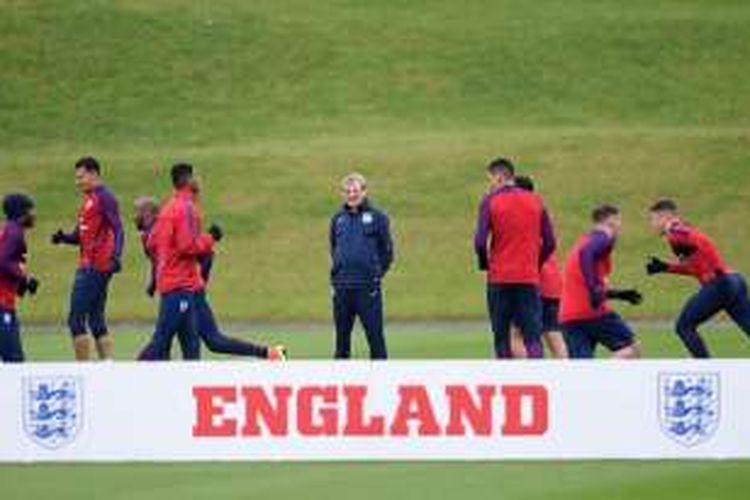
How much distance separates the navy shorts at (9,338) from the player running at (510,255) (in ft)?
13.2

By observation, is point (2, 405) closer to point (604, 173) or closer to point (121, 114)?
point (604, 173)

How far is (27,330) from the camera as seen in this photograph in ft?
111

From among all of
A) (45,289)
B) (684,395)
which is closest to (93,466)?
(684,395)

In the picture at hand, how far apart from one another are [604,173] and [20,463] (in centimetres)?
2776

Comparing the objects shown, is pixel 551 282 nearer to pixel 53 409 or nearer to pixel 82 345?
pixel 82 345

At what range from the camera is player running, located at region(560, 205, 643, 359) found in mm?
19594

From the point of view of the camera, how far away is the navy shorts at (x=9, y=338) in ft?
66.7

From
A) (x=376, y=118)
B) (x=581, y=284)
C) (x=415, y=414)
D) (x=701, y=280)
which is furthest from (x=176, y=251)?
(x=376, y=118)

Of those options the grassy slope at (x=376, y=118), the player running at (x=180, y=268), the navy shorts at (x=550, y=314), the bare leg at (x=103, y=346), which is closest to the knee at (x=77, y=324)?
the bare leg at (x=103, y=346)

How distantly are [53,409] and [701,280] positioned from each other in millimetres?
6928

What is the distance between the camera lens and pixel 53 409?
17.0m

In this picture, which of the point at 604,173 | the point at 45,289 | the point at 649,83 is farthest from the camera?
the point at 649,83

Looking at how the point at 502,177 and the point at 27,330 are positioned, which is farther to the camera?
the point at 27,330

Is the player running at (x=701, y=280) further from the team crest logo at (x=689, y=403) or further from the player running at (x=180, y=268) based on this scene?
the team crest logo at (x=689, y=403)
